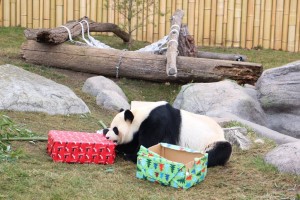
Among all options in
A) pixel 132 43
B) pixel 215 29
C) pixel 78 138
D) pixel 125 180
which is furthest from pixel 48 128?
pixel 215 29

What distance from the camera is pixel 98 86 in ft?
23.6

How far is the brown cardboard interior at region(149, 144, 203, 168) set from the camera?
434 cm

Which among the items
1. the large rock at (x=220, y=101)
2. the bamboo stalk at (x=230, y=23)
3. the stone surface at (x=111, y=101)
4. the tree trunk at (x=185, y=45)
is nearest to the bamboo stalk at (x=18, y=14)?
the tree trunk at (x=185, y=45)

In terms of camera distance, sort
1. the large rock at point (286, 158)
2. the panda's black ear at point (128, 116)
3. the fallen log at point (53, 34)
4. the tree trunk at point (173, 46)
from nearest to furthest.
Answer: the large rock at point (286, 158)
the panda's black ear at point (128, 116)
the tree trunk at point (173, 46)
the fallen log at point (53, 34)

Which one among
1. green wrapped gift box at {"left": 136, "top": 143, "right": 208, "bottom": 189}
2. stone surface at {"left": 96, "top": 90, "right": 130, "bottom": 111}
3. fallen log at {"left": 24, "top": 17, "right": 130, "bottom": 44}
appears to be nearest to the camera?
green wrapped gift box at {"left": 136, "top": 143, "right": 208, "bottom": 189}

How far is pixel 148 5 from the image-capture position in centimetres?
1013

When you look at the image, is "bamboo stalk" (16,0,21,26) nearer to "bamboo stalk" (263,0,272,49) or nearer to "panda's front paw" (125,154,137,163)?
"bamboo stalk" (263,0,272,49)

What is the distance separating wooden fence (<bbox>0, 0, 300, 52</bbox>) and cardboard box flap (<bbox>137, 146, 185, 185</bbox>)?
6.69 m

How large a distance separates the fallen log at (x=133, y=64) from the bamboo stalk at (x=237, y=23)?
2.94m

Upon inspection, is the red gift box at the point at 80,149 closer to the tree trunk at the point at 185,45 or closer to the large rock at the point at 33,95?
the large rock at the point at 33,95

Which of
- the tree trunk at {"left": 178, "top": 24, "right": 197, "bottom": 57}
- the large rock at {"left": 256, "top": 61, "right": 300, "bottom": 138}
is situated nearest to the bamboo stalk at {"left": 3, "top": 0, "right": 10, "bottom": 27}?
the tree trunk at {"left": 178, "top": 24, "right": 197, "bottom": 57}

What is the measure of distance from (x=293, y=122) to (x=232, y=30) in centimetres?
386

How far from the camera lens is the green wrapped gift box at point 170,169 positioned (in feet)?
13.0

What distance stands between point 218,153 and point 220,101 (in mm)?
2433
